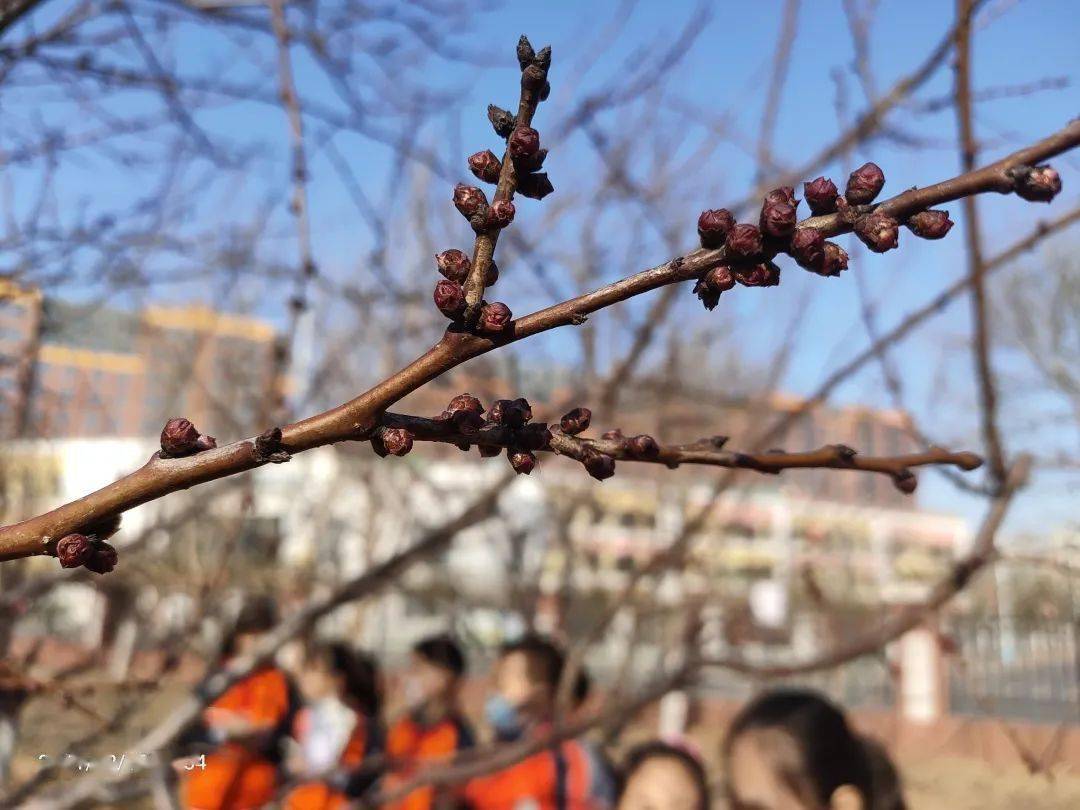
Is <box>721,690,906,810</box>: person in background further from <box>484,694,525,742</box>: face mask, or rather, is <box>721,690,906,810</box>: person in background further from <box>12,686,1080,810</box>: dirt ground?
<box>12,686,1080,810</box>: dirt ground

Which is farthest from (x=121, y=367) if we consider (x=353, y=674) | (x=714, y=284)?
(x=714, y=284)

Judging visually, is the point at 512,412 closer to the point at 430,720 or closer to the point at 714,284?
the point at 714,284

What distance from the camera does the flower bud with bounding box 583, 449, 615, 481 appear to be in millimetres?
790

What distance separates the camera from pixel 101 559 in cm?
76

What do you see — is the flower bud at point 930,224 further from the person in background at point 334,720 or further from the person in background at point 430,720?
the person in background at point 334,720

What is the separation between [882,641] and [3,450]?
366cm

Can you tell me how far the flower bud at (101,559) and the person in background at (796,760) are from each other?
A: 2.16 meters

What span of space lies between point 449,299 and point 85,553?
1.10ft

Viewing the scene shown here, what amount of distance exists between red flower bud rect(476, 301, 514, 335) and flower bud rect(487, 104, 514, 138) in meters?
0.13

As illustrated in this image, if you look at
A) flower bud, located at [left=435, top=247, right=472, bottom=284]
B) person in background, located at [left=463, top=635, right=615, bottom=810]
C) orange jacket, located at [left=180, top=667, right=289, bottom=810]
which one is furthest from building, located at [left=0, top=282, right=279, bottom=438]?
flower bud, located at [left=435, top=247, right=472, bottom=284]

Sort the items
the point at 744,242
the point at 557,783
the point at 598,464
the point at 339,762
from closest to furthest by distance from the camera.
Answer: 1. the point at 744,242
2. the point at 598,464
3. the point at 557,783
4. the point at 339,762

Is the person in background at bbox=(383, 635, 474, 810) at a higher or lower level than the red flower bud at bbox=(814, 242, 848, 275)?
lower

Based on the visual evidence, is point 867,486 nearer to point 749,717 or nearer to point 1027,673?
point 749,717

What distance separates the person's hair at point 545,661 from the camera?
13.0 ft
